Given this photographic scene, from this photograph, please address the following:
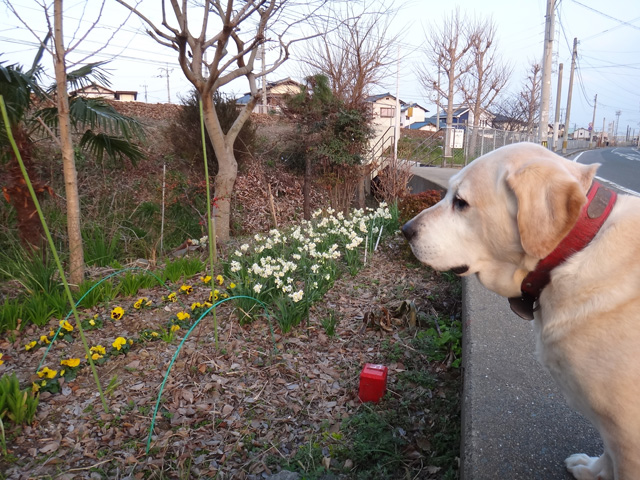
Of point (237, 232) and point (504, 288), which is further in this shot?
point (237, 232)

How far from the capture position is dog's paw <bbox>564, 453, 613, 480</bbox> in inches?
67.1

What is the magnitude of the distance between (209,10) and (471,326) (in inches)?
239

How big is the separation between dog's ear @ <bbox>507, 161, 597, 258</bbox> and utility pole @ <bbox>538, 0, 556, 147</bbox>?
1532cm

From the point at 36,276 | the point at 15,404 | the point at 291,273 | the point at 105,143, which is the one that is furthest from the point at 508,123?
the point at 15,404

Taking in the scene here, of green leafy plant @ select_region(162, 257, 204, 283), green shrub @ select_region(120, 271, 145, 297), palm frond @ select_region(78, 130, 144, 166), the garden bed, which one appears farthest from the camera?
palm frond @ select_region(78, 130, 144, 166)

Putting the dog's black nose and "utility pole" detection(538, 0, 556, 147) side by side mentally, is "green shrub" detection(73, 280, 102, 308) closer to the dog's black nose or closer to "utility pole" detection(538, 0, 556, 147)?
the dog's black nose

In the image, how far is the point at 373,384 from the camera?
2791 mm

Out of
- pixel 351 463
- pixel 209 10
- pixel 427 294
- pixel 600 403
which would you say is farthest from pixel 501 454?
pixel 209 10

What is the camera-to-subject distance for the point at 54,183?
27.6 feet

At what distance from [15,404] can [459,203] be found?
2.82 meters

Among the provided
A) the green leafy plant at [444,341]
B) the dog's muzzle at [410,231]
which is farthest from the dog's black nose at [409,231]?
the green leafy plant at [444,341]

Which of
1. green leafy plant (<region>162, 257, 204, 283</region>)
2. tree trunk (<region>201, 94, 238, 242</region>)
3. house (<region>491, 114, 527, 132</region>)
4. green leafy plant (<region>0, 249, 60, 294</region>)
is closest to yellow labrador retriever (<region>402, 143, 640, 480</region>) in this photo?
green leafy plant (<region>162, 257, 204, 283</region>)

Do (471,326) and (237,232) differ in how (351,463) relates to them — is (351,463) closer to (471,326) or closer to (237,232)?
(471,326)

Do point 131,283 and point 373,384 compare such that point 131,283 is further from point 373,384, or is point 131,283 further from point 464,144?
point 464,144
